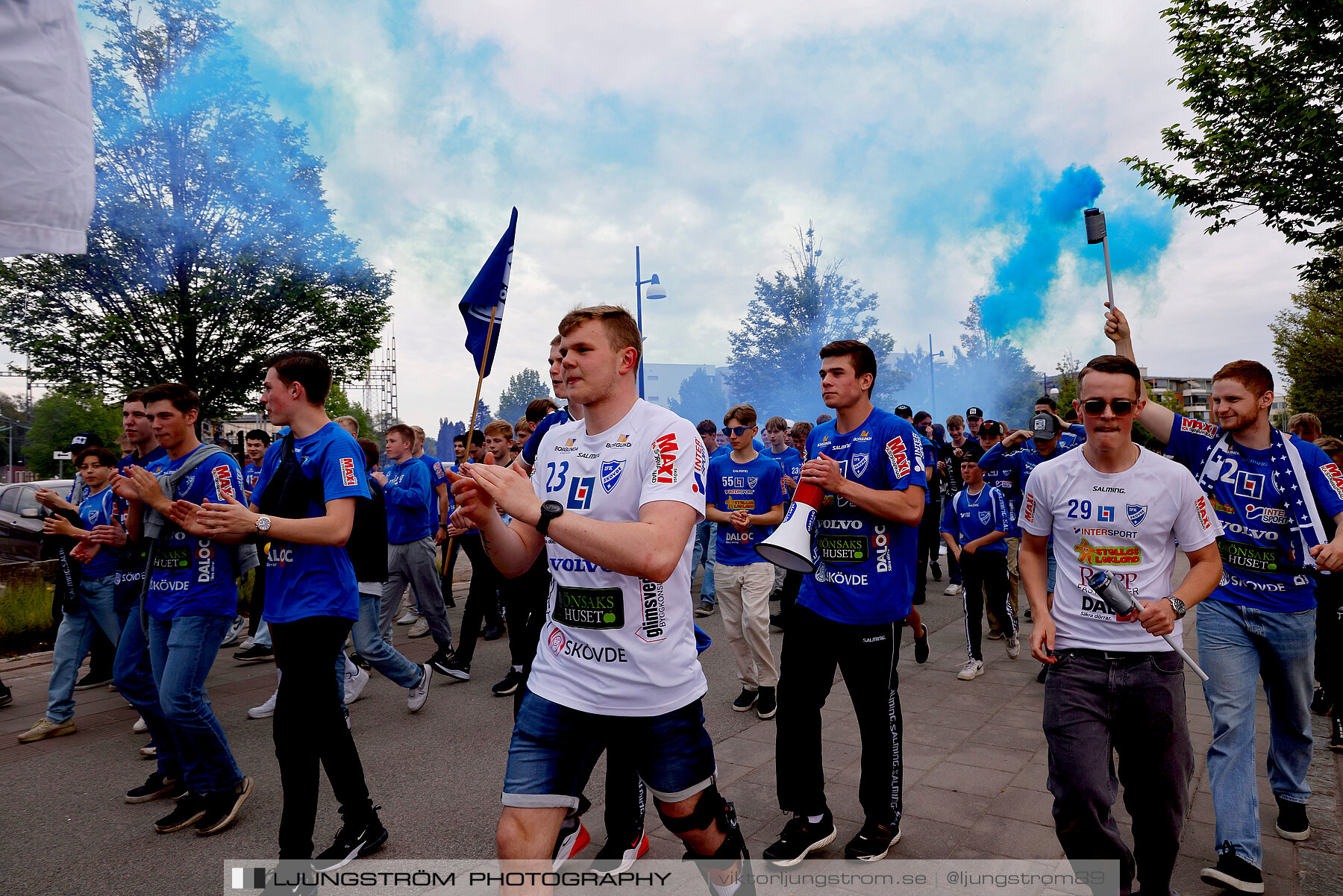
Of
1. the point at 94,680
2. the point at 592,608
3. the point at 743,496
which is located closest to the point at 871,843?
the point at 592,608

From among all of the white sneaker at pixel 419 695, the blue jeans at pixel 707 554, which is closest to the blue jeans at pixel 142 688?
the white sneaker at pixel 419 695

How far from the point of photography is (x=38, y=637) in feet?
29.8

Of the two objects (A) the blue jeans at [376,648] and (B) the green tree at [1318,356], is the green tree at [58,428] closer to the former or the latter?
(A) the blue jeans at [376,648]

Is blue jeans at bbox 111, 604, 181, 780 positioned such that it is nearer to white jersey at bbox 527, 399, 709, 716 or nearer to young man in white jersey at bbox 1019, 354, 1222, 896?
white jersey at bbox 527, 399, 709, 716

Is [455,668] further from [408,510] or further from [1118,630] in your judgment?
[1118,630]

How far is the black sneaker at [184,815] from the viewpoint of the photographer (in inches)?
165

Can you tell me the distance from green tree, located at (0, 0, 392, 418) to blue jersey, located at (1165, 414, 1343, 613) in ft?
52.4

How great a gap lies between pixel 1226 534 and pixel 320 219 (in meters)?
16.2

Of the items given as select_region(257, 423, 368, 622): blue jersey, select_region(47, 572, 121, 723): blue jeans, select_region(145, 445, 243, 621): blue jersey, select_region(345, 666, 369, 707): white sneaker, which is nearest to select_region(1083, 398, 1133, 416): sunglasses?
select_region(257, 423, 368, 622): blue jersey

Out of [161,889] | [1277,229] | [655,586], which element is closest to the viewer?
[655,586]

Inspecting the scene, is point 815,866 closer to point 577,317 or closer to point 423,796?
point 423,796

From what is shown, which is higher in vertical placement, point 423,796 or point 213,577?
point 213,577

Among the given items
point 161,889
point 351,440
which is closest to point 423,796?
point 161,889

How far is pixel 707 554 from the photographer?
36.1 feet
